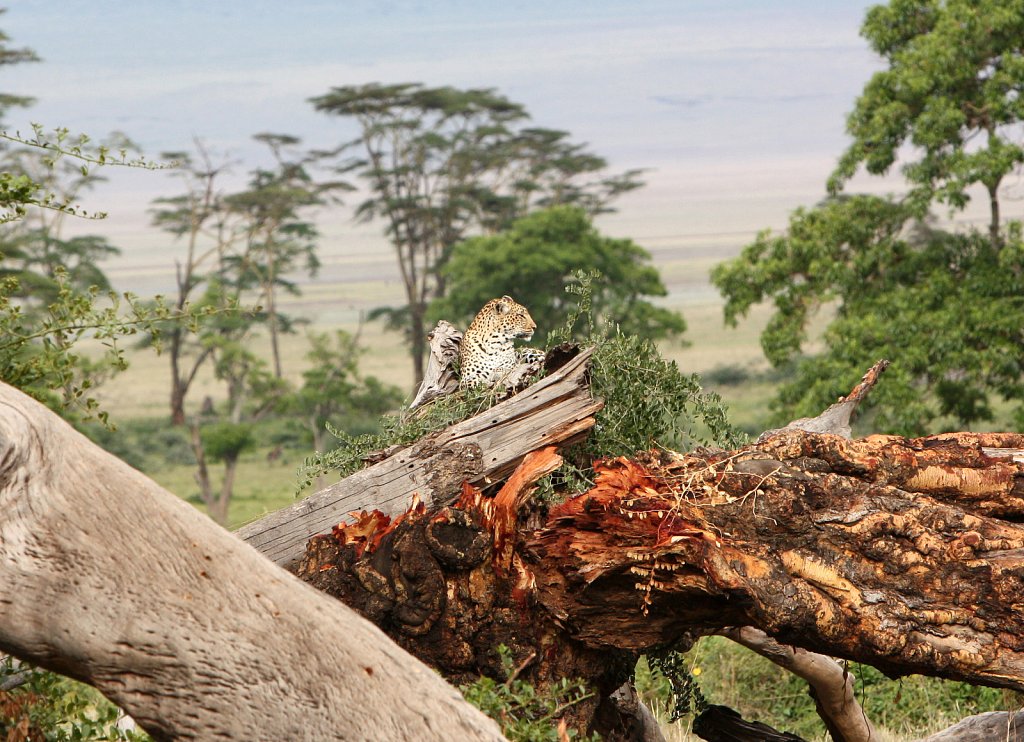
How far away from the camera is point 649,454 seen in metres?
5.03

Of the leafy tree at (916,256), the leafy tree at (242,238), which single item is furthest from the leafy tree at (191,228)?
the leafy tree at (916,256)

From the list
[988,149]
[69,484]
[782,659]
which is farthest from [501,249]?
[69,484]

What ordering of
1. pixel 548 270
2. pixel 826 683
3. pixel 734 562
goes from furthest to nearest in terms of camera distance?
pixel 548 270, pixel 826 683, pixel 734 562

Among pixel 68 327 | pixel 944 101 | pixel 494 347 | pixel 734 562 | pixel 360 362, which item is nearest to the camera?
pixel 734 562

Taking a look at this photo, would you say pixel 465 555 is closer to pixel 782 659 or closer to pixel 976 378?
pixel 782 659

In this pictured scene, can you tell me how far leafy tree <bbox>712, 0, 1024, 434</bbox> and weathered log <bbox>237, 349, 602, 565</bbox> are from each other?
11176mm

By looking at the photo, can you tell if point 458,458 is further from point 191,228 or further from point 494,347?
point 191,228

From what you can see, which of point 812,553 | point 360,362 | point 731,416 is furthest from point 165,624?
point 360,362

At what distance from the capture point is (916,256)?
1784 cm

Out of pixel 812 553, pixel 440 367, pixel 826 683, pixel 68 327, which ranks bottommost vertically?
pixel 826 683

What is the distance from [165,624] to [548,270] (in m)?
30.6

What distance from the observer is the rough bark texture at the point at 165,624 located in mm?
3432

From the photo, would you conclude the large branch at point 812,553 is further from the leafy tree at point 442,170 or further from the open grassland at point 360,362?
the leafy tree at point 442,170

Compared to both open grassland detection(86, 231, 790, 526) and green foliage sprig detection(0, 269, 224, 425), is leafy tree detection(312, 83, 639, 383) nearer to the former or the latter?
open grassland detection(86, 231, 790, 526)
